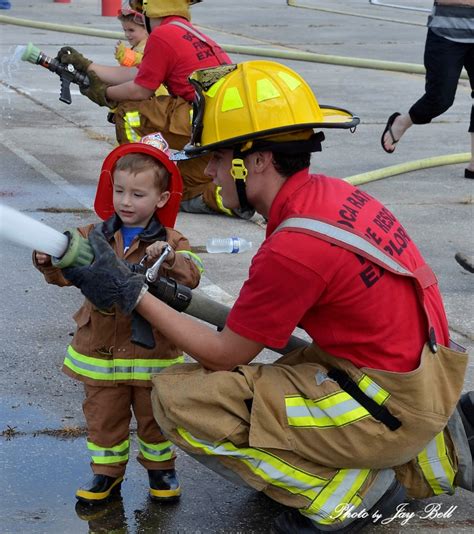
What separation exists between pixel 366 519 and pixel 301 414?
412 millimetres

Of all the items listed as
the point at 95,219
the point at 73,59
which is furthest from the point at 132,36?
the point at 95,219

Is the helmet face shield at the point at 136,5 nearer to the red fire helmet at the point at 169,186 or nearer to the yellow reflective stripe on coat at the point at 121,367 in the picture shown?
the red fire helmet at the point at 169,186

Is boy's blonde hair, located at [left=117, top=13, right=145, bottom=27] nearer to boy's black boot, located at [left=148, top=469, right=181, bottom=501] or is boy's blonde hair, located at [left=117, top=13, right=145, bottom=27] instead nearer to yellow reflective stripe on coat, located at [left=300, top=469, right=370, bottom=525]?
boy's black boot, located at [left=148, top=469, right=181, bottom=501]

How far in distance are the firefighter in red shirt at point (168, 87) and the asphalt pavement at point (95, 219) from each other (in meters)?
0.21

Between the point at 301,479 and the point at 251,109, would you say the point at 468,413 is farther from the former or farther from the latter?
the point at 251,109

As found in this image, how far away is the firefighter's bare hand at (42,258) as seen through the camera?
3.30 meters

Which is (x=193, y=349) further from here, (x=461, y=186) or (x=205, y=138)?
(x=461, y=186)

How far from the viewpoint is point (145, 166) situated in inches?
144

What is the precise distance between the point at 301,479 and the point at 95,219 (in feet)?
12.0

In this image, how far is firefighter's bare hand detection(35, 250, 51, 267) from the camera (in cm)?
330

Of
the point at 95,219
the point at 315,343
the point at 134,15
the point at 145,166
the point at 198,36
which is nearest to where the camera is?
the point at 315,343

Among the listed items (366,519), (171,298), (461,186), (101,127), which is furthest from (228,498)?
(101,127)

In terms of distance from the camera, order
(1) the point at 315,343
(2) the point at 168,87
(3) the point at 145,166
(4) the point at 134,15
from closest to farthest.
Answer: (1) the point at 315,343 < (3) the point at 145,166 < (2) the point at 168,87 < (4) the point at 134,15

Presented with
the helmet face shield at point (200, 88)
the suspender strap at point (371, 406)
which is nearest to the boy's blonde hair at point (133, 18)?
the helmet face shield at point (200, 88)
